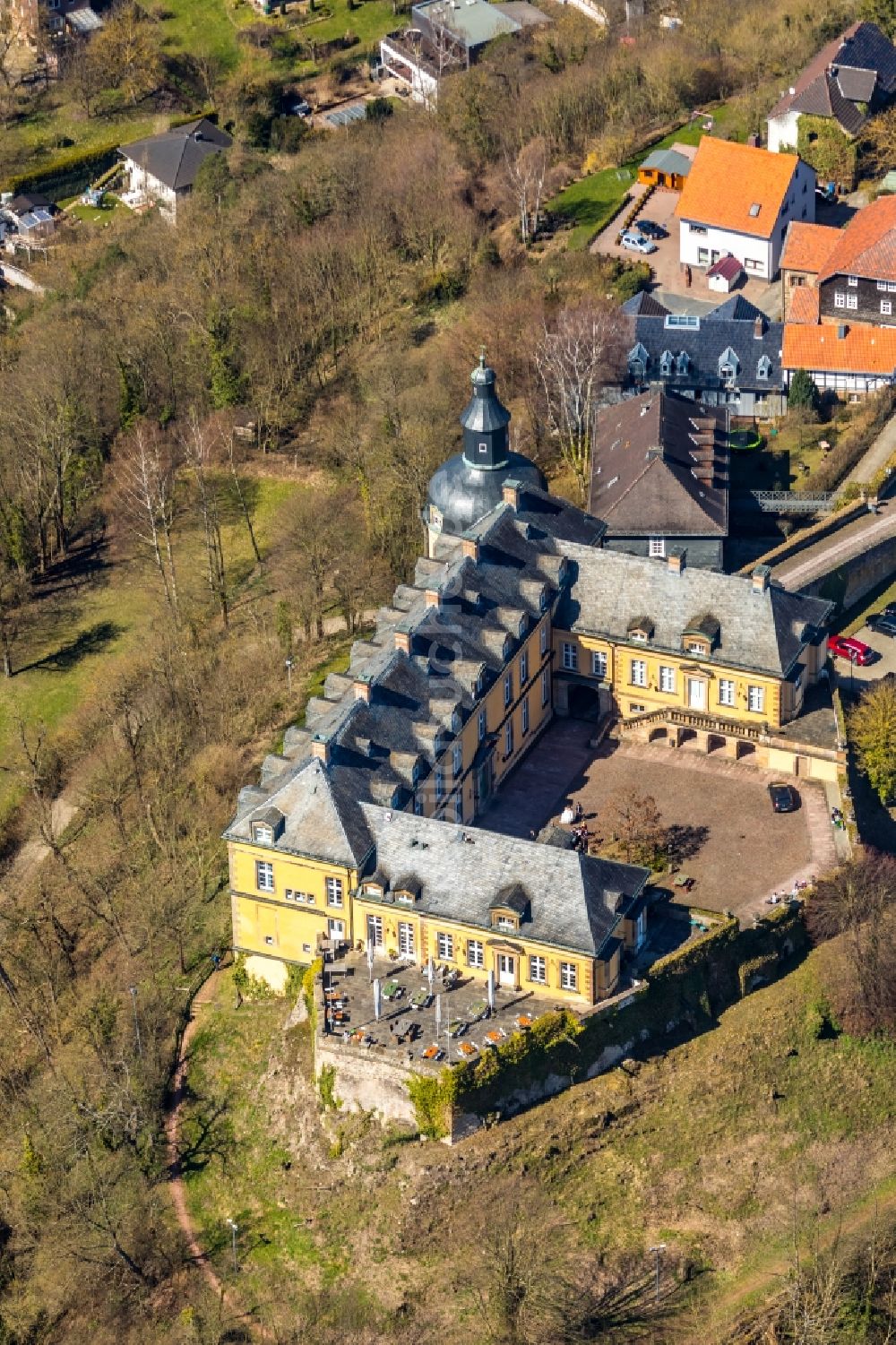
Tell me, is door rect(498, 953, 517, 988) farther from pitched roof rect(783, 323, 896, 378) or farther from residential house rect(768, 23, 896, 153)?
residential house rect(768, 23, 896, 153)

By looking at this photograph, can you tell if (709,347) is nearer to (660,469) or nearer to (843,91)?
(660,469)

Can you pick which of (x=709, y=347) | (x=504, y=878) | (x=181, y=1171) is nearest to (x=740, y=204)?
(x=709, y=347)

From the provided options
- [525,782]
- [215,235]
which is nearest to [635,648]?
[525,782]

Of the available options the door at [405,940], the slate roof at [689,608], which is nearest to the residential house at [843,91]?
the slate roof at [689,608]

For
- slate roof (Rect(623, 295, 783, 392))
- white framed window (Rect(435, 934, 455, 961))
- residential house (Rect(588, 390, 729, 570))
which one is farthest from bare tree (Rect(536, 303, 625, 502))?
white framed window (Rect(435, 934, 455, 961))

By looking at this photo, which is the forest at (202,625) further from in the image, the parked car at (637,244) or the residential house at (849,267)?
the residential house at (849,267)
